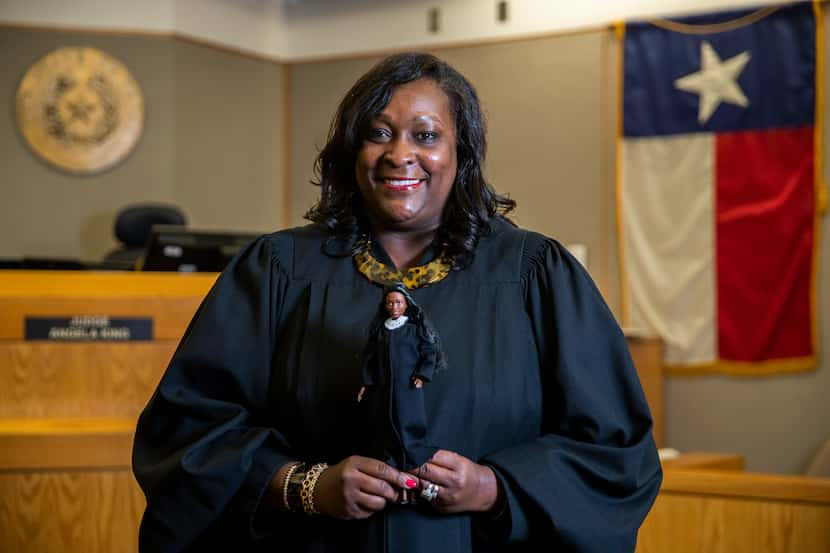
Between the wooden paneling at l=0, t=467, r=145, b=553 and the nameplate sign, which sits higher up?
the nameplate sign

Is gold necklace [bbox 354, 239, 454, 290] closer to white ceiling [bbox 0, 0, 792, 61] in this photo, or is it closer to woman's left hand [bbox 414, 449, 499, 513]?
woman's left hand [bbox 414, 449, 499, 513]

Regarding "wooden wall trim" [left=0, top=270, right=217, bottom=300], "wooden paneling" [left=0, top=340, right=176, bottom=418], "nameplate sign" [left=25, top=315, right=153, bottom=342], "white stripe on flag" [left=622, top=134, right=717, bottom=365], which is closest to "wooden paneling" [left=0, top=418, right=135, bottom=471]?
"wooden paneling" [left=0, top=340, right=176, bottom=418]

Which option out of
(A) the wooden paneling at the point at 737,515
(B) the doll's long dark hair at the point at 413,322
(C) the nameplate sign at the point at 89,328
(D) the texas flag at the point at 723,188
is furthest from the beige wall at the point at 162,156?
(B) the doll's long dark hair at the point at 413,322

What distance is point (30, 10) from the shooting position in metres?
7.16

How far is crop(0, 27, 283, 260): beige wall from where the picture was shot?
7.15 metres

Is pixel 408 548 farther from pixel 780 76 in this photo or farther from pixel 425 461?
pixel 780 76

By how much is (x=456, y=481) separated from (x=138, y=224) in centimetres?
473

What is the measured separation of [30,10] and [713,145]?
14.4ft

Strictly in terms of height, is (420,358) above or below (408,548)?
above

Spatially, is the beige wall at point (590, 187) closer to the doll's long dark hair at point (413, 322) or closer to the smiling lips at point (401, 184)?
the smiling lips at point (401, 184)

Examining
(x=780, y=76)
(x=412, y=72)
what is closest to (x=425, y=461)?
(x=412, y=72)

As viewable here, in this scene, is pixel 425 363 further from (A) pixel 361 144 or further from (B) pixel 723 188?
(B) pixel 723 188

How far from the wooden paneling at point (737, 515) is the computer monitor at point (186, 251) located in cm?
180

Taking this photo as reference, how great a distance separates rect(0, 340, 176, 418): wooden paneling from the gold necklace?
142cm
